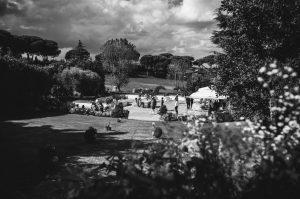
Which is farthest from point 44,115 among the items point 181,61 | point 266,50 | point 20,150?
point 181,61

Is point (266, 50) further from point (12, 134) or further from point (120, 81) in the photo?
point (120, 81)

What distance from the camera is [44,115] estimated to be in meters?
24.9

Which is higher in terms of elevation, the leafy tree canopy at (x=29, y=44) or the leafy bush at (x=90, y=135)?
the leafy tree canopy at (x=29, y=44)

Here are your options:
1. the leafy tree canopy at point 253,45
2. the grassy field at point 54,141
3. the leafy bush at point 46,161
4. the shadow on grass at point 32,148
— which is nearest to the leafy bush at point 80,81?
the grassy field at point 54,141

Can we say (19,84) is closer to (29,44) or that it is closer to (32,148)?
(32,148)

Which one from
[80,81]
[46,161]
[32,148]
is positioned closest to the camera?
[46,161]

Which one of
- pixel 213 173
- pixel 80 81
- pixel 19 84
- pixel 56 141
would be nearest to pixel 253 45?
pixel 56 141

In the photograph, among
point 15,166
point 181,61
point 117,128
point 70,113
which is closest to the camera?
point 15,166

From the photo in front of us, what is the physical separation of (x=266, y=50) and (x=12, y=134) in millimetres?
13652

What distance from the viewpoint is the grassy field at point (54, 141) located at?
9.89 metres

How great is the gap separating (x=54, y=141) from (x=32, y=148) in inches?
65.3

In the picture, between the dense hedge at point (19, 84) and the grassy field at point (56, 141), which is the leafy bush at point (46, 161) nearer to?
the grassy field at point (56, 141)

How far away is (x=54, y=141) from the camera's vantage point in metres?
15.4

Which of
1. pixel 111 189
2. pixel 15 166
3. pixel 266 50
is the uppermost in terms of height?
pixel 266 50
